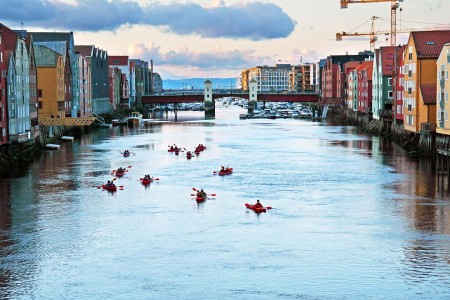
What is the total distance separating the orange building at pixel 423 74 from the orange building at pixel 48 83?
161ft

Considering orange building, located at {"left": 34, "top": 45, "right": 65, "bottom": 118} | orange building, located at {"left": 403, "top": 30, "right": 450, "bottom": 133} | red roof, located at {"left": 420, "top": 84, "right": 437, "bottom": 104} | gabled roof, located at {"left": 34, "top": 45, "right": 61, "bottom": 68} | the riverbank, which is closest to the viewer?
the riverbank

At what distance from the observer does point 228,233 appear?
43.3 m

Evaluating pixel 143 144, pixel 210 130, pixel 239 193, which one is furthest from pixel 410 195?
pixel 210 130

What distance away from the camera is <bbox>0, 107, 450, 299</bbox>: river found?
33656 millimetres

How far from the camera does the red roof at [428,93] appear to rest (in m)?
81.1

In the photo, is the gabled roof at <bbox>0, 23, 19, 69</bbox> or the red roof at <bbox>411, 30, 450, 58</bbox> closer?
the gabled roof at <bbox>0, 23, 19, 69</bbox>

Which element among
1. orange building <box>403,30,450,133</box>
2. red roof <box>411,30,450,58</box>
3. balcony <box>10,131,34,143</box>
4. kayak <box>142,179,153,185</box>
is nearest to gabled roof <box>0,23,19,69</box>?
balcony <box>10,131,34,143</box>

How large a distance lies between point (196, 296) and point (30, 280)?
25.2 ft

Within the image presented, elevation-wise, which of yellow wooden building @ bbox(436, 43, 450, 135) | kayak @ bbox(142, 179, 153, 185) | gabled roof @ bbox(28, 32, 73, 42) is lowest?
kayak @ bbox(142, 179, 153, 185)

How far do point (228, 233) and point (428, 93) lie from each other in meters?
45.7

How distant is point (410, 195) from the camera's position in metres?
56.2

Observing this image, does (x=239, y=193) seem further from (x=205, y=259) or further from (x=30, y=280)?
(x=30, y=280)

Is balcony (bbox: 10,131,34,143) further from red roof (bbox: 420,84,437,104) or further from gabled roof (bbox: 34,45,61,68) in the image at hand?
red roof (bbox: 420,84,437,104)

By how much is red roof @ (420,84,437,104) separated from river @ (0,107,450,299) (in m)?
7.90
